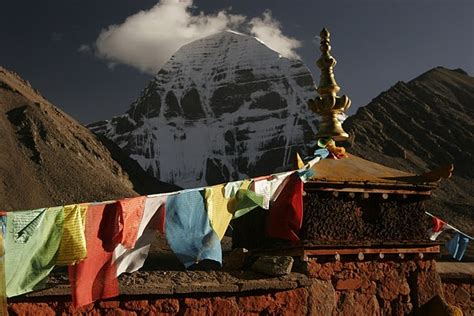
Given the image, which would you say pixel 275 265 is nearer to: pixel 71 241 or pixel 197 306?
pixel 197 306

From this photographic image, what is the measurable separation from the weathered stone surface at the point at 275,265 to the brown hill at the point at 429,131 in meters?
47.7

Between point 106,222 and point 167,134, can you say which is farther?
point 167,134

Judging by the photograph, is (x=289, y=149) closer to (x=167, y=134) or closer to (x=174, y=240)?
(x=167, y=134)

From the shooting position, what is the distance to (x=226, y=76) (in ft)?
625

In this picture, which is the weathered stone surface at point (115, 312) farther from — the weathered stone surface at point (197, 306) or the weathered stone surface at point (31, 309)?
the weathered stone surface at point (197, 306)

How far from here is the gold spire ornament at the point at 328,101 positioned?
7.95 m

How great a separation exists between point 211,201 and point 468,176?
6296cm

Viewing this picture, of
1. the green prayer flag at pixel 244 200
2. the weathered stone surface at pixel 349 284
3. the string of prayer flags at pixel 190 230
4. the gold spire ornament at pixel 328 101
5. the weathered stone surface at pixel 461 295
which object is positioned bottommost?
the weathered stone surface at pixel 461 295

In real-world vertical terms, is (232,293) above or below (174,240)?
below

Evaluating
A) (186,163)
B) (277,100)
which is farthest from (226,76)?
(186,163)

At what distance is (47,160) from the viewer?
59500 mm

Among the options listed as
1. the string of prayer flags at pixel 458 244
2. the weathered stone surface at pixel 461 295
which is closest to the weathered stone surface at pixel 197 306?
the weathered stone surface at pixel 461 295

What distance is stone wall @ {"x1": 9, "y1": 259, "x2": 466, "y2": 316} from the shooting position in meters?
5.22

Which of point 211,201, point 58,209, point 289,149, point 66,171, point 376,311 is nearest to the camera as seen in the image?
point 58,209
